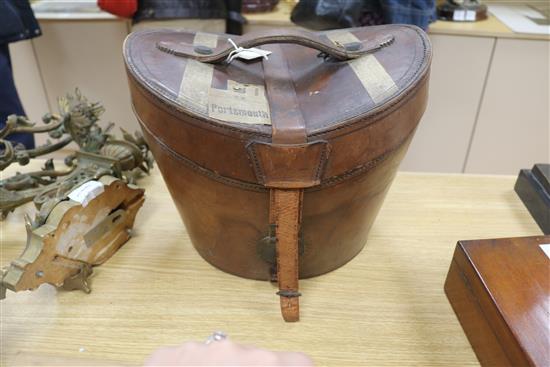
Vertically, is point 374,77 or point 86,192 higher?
point 374,77

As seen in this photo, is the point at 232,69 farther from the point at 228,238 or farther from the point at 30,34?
the point at 30,34

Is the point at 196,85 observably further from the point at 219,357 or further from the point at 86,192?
the point at 219,357

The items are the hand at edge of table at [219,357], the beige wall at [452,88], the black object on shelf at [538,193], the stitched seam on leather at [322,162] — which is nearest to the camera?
the hand at edge of table at [219,357]

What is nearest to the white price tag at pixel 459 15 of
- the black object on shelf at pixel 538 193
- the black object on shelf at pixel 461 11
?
the black object on shelf at pixel 461 11

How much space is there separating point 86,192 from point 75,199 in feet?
0.06

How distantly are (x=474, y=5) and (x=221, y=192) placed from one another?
144cm

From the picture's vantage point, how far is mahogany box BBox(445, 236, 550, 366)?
2.02 ft

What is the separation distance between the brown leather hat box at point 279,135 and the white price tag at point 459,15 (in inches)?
40.3

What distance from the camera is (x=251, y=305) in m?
0.78

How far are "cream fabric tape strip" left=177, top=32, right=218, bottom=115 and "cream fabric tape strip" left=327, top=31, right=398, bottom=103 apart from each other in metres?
0.22

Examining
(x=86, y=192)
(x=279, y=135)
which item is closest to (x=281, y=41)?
(x=279, y=135)

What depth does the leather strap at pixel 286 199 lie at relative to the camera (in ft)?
2.12

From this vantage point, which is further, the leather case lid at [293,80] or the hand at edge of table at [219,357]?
the leather case lid at [293,80]

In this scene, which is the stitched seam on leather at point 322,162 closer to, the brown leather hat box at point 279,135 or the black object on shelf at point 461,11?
the brown leather hat box at point 279,135
